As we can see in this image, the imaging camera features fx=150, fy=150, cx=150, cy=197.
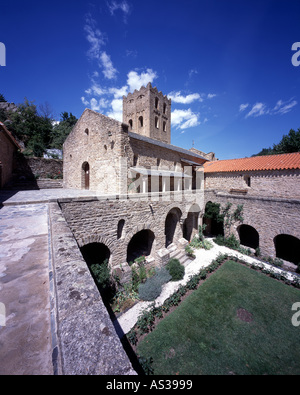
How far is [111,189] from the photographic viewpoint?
11242 millimetres

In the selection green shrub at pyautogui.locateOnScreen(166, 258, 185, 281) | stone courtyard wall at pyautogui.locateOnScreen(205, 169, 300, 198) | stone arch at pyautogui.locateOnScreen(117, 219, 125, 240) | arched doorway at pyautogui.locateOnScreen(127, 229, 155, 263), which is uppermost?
stone courtyard wall at pyautogui.locateOnScreen(205, 169, 300, 198)

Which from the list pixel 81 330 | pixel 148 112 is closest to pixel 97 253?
pixel 81 330

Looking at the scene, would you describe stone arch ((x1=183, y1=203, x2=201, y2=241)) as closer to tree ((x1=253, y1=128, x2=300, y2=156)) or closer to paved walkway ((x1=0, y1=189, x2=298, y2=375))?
paved walkway ((x1=0, y1=189, x2=298, y2=375))

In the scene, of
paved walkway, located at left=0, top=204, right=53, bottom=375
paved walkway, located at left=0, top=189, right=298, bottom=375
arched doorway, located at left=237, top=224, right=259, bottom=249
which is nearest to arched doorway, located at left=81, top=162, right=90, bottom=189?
paved walkway, located at left=0, top=189, right=298, bottom=375

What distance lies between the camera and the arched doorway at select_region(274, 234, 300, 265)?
11694mm

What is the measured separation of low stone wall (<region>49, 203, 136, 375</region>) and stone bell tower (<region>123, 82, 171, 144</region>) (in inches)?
926

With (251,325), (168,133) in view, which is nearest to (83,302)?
(251,325)

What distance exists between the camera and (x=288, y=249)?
1278 centimetres

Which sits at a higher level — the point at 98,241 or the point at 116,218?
the point at 116,218

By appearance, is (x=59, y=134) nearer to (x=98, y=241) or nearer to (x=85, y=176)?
(x=85, y=176)

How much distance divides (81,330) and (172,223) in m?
11.5

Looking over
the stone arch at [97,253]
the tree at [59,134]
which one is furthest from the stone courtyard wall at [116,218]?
the tree at [59,134]

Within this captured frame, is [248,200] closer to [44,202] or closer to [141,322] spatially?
[141,322]
